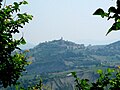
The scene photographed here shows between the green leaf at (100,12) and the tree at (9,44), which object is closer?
→ the green leaf at (100,12)

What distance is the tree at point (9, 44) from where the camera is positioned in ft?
35.9

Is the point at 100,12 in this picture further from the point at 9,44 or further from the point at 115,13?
the point at 9,44

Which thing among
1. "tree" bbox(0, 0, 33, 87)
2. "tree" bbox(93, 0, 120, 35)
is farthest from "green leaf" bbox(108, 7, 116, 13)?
"tree" bbox(0, 0, 33, 87)

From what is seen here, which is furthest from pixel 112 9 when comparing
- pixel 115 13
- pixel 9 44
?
pixel 9 44

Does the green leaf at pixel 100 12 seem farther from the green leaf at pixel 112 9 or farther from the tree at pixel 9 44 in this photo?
the tree at pixel 9 44

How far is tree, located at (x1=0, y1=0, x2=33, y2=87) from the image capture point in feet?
35.9

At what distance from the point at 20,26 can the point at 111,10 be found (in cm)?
872

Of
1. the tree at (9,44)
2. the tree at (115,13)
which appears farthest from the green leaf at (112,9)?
the tree at (9,44)

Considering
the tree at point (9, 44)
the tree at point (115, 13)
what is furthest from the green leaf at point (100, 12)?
the tree at point (9, 44)

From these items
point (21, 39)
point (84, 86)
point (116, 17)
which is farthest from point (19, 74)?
point (116, 17)

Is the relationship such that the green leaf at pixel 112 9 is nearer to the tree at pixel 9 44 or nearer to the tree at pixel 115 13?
the tree at pixel 115 13

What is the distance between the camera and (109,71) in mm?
9016

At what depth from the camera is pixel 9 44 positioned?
38.2ft

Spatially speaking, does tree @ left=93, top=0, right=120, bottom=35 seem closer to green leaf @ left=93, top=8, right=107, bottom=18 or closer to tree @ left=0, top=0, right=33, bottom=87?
green leaf @ left=93, top=8, right=107, bottom=18
